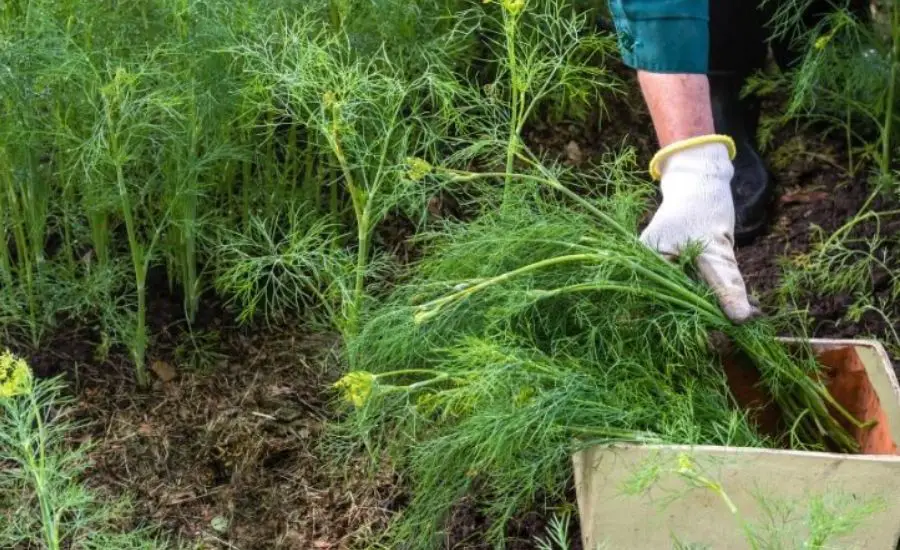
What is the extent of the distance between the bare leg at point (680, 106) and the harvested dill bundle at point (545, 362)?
15 cm

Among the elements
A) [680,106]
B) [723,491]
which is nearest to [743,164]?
[680,106]

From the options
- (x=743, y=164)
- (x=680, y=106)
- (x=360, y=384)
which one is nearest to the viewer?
(x=360, y=384)

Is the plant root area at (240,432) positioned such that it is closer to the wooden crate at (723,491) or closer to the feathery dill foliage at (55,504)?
the feathery dill foliage at (55,504)

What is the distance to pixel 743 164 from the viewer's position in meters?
3.37

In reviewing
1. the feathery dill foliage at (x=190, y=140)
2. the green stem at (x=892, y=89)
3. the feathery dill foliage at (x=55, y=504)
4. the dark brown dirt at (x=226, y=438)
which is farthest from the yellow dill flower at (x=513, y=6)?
the green stem at (x=892, y=89)

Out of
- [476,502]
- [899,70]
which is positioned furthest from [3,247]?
[899,70]

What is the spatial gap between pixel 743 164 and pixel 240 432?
150cm

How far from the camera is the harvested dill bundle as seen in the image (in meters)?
2.02

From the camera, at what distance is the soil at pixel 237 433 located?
250cm

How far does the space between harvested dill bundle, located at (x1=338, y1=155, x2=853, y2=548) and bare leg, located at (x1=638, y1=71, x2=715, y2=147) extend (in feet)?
0.51

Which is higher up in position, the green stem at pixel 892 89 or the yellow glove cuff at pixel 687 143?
the yellow glove cuff at pixel 687 143

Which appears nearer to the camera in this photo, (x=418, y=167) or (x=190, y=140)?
(x=418, y=167)

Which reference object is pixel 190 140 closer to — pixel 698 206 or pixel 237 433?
pixel 237 433

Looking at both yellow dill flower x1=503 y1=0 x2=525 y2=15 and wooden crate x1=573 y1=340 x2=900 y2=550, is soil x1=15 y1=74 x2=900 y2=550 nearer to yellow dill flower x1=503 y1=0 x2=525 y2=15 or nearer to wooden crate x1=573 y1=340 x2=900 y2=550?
wooden crate x1=573 y1=340 x2=900 y2=550
